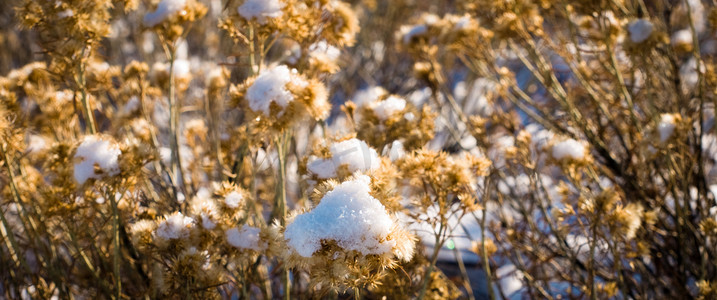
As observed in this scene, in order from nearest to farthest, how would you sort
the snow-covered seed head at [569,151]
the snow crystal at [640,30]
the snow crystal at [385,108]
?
the snow crystal at [385,108], the snow-covered seed head at [569,151], the snow crystal at [640,30]

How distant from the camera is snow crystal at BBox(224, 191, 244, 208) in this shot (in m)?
1.46

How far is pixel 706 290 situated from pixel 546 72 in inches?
44.9

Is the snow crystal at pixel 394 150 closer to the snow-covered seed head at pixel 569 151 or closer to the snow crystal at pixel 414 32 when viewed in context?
the snow-covered seed head at pixel 569 151

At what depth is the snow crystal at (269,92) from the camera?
141cm

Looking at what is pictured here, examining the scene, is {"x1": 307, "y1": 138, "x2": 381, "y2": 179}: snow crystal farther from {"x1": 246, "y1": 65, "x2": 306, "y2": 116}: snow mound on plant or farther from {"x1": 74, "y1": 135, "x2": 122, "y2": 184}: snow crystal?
{"x1": 74, "y1": 135, "x2": 122, "y2": 184}: snow crystal

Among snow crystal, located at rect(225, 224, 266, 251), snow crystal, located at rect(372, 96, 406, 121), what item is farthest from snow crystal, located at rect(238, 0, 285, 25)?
snow crystal, located at rect(225, 224, 266, 251)

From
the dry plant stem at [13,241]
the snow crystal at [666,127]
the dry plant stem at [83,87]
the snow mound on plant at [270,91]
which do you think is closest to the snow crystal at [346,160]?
the snow mound on plant at [270,91]

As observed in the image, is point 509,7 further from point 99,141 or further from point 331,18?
point 99,141

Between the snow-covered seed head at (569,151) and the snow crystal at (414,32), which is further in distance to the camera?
the snow crystal at (414,32)

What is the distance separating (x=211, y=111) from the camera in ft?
8.76

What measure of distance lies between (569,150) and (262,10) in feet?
4.32

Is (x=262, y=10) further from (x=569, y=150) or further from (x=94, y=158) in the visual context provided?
(x=569, y=150)

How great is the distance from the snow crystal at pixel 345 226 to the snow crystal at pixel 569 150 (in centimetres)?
111

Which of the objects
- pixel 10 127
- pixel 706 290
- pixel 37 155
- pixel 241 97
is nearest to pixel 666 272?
pixel 706 290
